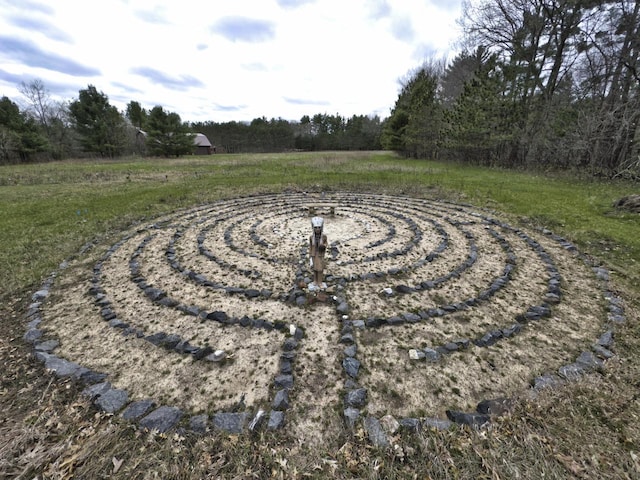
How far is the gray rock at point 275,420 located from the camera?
2402 mm

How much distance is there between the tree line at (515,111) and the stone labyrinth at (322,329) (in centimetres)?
1116

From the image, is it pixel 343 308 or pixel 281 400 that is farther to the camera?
pixel 343 308

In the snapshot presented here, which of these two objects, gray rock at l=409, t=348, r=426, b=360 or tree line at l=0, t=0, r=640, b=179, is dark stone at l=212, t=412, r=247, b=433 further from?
tree line at l=0, t=0, r=640, b=179

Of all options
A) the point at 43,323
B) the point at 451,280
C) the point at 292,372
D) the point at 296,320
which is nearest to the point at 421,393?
the point at 292,372

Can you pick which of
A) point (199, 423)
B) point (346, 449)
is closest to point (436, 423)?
point (346, 449)

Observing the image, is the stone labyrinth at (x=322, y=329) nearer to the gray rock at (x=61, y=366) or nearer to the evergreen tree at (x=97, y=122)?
the gray rock at (x=61, y=366)

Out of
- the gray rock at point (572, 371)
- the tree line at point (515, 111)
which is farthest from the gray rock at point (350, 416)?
the tree line at point (515, 111)

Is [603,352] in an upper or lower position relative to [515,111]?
lower

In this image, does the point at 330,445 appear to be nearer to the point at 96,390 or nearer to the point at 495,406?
the point at 495,406

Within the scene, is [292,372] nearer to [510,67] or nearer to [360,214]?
Answer: [360,214]

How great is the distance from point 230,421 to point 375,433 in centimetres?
126

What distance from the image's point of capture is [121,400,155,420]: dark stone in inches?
98.8

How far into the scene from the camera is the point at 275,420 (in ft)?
8.05

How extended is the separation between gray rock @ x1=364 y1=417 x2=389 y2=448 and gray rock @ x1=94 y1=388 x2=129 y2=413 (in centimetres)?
228
